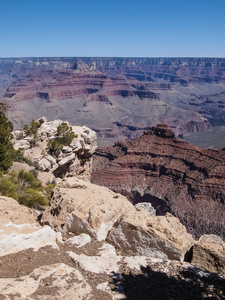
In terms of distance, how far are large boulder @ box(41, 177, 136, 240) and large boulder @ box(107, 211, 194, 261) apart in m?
0.55

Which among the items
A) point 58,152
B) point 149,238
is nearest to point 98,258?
point 149,238

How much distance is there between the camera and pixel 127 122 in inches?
6786

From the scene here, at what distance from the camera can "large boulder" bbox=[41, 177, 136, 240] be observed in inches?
345

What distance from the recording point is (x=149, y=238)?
7996mm

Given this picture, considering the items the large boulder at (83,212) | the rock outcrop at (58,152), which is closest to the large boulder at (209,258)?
the large boulder at (83,212)

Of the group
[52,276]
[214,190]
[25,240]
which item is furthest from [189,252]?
[214,190]

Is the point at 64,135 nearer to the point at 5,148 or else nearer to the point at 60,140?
the point at 60,140

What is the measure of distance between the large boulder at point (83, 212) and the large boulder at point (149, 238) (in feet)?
1.81

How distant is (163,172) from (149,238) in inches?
1842

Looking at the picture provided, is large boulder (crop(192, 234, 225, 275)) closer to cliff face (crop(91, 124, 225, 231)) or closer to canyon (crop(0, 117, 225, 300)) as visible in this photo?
canyon (crop(0, 117, 225, 300))

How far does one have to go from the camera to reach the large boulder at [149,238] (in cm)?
787

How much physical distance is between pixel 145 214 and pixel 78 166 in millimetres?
15411

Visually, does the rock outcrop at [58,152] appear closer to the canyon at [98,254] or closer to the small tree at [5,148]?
the small tree at [5,148]

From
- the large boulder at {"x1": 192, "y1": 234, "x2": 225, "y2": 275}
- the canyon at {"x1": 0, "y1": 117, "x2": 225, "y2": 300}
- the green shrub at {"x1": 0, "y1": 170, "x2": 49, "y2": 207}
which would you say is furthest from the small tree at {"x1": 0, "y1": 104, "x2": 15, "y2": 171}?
the large boulder at {"x1": 192, "y1": 234, "x2": 225, "y2": 275}
